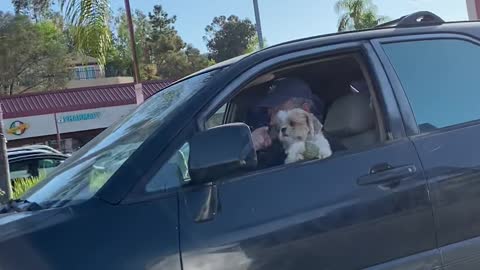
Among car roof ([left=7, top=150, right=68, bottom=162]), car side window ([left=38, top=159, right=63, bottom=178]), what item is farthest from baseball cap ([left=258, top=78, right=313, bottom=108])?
car roof ([left=7, top=150, right=68, bottom=162])

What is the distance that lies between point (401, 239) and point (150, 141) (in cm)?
123

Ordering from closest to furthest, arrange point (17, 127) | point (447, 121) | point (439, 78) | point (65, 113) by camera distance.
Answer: point (447, 121), point (439, 78), point (17, 127), point (65, 113)

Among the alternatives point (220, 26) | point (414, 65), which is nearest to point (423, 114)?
point (414, 65)

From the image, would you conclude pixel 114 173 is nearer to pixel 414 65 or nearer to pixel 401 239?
pixel 401 239

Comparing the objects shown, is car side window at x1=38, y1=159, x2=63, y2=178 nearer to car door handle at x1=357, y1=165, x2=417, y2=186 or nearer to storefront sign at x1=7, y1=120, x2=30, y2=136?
car door handle at x1=357, y1=165, x2=417, y2=186

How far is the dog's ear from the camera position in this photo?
2921 millimetres

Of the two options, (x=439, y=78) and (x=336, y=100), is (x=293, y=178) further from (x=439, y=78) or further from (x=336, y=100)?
(x=439, y=78)

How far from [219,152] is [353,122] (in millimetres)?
938

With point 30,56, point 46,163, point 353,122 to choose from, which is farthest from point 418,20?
point 30,56

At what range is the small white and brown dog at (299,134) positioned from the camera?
2799mm

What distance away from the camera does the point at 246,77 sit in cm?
280

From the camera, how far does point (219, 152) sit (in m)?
2.45

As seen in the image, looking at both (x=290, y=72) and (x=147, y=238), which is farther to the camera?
(x=290, y=72)

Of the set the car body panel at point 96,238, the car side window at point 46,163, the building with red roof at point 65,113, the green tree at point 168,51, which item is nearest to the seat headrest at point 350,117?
the car body panel at point 96,238
